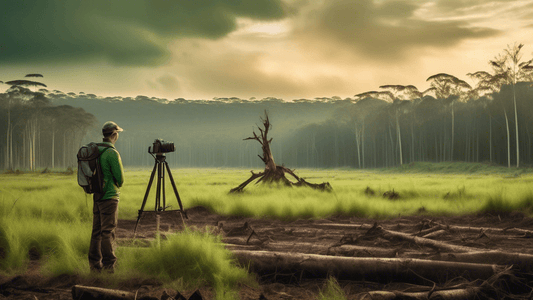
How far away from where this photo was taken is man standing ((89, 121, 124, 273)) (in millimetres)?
4758

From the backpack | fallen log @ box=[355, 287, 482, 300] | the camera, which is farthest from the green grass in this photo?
fallen log @ box=[355, 287, 482, 300]

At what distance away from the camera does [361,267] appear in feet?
15.6

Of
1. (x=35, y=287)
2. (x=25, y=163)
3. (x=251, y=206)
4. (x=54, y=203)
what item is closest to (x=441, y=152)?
(x=251, y=206)

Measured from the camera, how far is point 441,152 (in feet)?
174

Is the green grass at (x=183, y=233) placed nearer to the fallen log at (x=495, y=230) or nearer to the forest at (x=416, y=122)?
the fallen log at (x=495, y=230)

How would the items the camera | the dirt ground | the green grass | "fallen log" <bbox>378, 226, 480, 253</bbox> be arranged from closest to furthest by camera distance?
the dirt ground → the green grass → "fallen log" <bbox>378, 226, 480, 253</bbox> → the camera

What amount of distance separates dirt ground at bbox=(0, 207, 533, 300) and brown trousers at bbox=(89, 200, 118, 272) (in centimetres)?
27

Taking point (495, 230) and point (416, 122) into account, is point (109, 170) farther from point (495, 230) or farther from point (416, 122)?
point (416, 122)

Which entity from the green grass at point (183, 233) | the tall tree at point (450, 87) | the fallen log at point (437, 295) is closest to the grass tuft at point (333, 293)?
the fallen log at point (437, 295)

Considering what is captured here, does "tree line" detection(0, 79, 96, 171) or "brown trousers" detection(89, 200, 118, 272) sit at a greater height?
A: "tree line" detection(0, 79, 96, 171)

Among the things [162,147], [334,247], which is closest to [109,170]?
[162,147]

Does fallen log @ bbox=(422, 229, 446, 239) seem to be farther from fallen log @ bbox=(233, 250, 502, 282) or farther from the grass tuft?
the grass tuft

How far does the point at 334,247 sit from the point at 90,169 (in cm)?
405

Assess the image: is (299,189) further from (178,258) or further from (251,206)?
(178,258)
